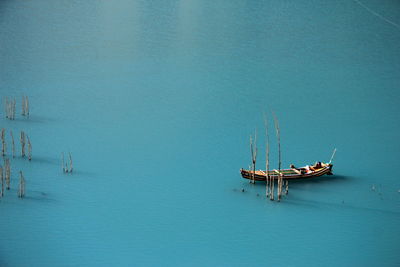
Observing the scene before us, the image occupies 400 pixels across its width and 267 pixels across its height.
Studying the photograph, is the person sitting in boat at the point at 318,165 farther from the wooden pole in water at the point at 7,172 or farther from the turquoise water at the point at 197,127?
the wooden pole in water at the point at 7,172

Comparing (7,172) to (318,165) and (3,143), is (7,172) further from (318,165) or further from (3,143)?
(318,165)

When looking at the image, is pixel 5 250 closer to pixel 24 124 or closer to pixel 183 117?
pixel 24 124

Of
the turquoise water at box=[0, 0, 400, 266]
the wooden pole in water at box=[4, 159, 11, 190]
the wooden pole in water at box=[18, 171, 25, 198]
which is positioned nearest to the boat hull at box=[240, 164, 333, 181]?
the turquoise water at box=[0, 0, 400, 266]

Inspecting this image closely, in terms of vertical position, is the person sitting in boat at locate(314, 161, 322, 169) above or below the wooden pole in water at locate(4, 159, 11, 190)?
above

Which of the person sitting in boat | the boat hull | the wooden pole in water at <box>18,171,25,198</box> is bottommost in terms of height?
the wooden pole in water at <box>18,171,25,198</box>

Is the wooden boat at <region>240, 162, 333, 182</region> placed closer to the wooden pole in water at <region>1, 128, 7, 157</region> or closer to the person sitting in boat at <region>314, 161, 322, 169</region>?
the person sitting in boat at <region>314, 161, 322, 169</region>

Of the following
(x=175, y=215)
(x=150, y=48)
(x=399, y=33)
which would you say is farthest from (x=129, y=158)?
(x=399, y=33)

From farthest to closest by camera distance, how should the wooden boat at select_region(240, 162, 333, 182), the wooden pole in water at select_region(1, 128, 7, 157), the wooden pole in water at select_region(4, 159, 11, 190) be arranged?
the wooden pole in water at select_region(1, 128, 7, 157)
the wooden boat at select_region(240, 162, 333, 182)
the wooden pole in water at select_region(4, 159, 11, 190)

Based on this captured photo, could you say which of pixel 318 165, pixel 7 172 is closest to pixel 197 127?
pixel 318 165
